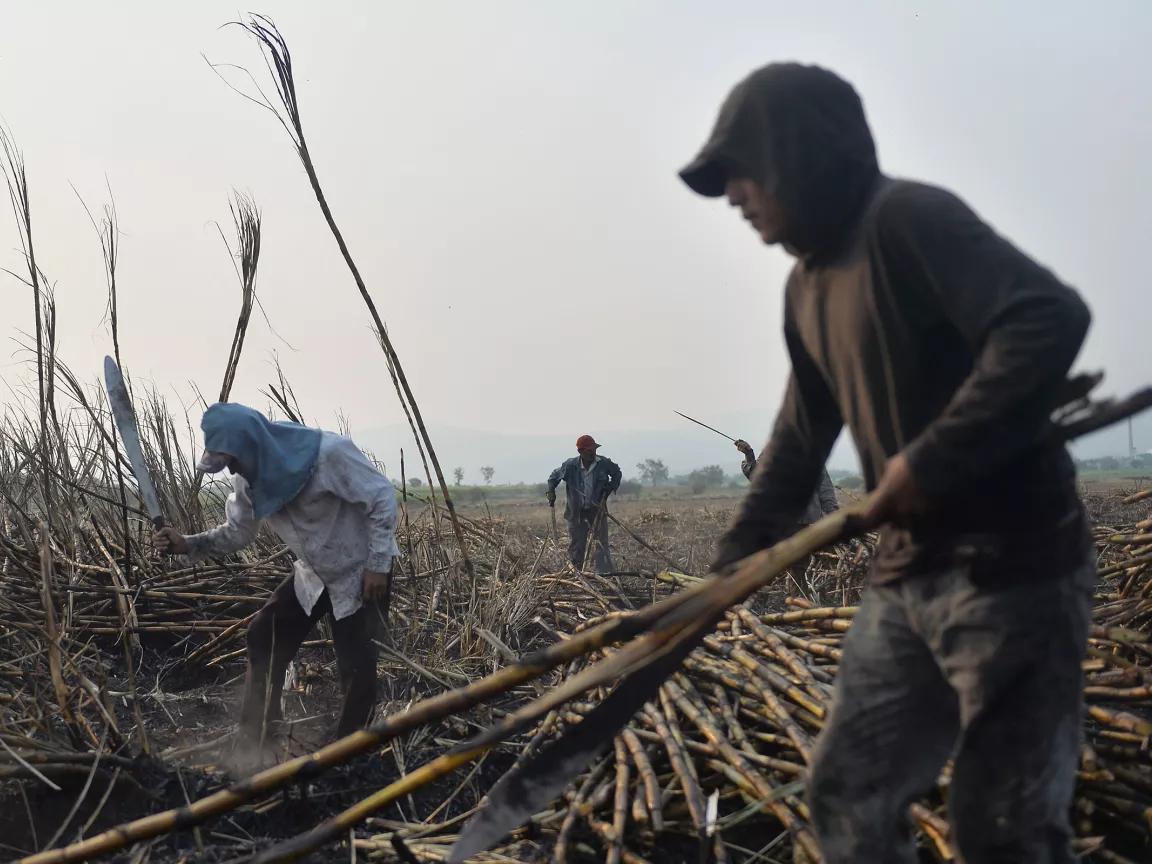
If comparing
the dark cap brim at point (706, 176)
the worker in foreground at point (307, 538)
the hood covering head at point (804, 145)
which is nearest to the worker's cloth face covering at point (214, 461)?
the worker in foreground at point (307, 538)

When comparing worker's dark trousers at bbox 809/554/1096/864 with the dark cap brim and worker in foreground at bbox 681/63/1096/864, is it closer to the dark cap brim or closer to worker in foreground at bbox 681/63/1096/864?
worker in foreground at bbox 681/63/1096/864

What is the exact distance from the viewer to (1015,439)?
4.70 ft

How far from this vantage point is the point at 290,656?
13.1ft

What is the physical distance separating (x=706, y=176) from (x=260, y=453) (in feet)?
8.28

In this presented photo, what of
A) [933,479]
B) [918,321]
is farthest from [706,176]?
[933,479]

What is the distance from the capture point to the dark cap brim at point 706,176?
1.70 metres

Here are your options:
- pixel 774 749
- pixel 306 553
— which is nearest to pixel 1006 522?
pixel 774 749

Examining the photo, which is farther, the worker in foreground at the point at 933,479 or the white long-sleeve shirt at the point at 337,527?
the white long-sleeve shirt at the point at 337,527

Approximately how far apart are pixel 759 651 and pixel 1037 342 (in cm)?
209

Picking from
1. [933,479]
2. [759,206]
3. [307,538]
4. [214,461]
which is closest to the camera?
[933,479]

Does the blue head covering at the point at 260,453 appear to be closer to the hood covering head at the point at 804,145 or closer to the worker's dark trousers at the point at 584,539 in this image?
the hood covering head at the point at 804,145

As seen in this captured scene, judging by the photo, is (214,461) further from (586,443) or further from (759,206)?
(586,443)

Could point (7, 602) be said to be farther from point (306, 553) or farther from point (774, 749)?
point (774, 749)

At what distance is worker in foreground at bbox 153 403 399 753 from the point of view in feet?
12.3
